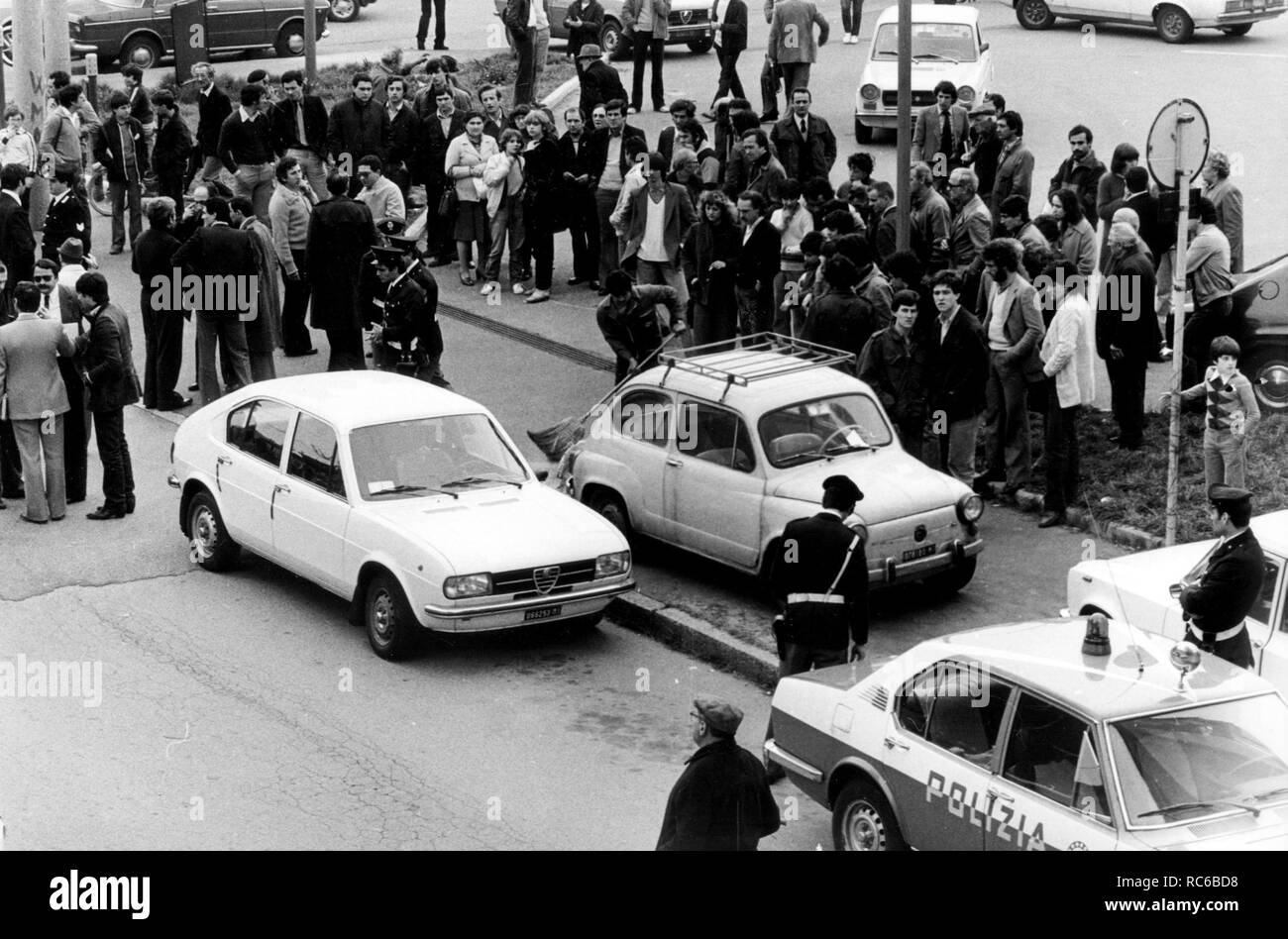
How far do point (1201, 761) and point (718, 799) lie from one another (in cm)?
203

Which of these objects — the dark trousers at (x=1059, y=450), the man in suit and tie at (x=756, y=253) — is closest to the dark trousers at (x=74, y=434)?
the man in suit and tie at (x=756, y=253)

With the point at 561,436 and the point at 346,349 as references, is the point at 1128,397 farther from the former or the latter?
the point at 346,349

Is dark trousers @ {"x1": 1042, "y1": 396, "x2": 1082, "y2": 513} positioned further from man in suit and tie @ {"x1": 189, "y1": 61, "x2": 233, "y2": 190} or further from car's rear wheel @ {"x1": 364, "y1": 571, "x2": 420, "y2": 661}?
man in suit and tie @ {"x1": 189, "y1": 61, "x2": 233, "y2": 190}

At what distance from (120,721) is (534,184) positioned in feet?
34.6

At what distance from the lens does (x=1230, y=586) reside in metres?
9.89

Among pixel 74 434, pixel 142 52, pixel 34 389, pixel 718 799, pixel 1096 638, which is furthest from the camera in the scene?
pixel 142 52

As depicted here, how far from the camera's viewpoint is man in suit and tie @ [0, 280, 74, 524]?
15.0 metres

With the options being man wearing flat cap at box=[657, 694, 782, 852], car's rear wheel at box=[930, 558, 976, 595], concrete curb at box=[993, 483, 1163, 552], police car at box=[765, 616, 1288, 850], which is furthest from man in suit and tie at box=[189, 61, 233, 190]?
man wearing flat cap at box=[657, 694, 782, 852]

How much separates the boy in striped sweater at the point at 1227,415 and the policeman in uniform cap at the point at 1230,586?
321 centimetres

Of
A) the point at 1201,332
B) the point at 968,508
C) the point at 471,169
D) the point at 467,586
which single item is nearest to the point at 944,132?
the point at 471,169

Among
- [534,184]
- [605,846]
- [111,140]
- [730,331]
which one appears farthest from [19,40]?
[605,846]

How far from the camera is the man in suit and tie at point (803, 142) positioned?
2050 cm

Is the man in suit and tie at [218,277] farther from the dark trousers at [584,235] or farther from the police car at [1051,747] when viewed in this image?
the police car at [1051,747]

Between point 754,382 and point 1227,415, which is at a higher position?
point 754,382
